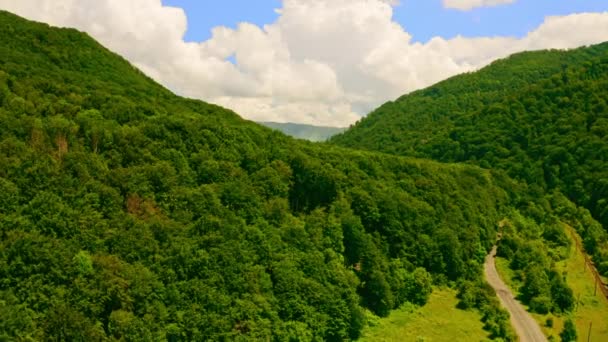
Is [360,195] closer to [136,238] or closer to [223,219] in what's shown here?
[223,219]

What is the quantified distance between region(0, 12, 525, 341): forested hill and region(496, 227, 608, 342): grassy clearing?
7297 millimetres

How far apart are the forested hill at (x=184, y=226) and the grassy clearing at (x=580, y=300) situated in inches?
287

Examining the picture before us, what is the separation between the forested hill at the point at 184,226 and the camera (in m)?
48.4

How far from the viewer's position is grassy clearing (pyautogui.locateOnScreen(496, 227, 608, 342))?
7969cm

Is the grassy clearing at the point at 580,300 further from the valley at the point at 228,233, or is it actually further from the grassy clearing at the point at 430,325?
the grassy clearing at the point at 430,325

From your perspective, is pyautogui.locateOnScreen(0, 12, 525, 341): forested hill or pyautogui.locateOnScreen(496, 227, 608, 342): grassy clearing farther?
pyautogui.locateOnScreen(496, 227, 608, 342): grassy clearing

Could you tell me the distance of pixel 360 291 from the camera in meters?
77.3

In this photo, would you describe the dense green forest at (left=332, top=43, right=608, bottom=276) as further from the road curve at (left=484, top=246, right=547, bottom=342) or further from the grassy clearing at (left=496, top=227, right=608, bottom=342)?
the road curve at (left=484, top=246, right=547, bottom=342)

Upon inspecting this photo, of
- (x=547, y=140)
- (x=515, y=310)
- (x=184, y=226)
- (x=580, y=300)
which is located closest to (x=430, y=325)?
(x=515, y=310)

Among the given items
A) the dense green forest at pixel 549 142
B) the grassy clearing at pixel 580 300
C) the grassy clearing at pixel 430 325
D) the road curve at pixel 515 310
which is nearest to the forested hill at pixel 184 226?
the grassy clearing at pixel 430 325

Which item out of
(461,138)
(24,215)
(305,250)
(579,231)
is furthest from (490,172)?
(24,215)

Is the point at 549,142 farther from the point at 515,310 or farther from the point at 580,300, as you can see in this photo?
the point at 515,310

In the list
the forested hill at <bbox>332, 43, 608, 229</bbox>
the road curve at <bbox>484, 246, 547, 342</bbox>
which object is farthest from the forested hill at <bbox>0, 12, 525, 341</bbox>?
the forested hill at <bbox>332, 43, 608, 229</bbox>

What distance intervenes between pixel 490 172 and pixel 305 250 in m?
87.4
